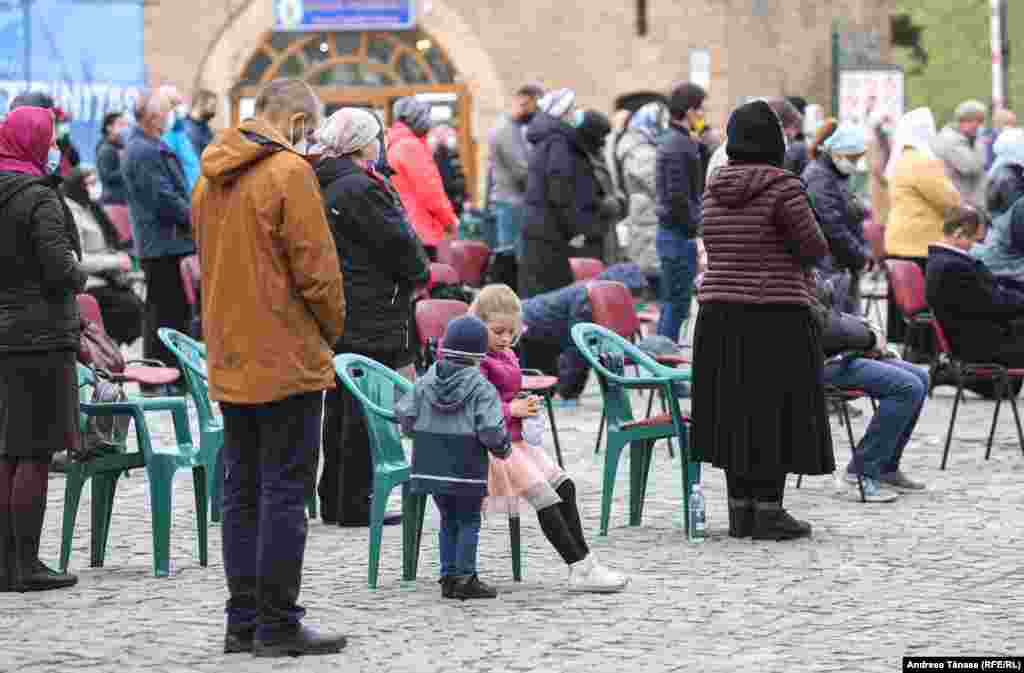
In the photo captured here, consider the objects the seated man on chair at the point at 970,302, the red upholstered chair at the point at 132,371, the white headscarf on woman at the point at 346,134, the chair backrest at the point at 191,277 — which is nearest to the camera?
the white headscarf on woman at the point at 346,134

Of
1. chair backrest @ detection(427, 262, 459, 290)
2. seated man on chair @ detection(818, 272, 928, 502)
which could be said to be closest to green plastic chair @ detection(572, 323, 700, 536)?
seated man on chair @ detection(818, 272, 928, 502)

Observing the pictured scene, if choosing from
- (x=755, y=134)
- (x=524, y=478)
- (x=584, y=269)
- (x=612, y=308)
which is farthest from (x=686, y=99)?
(x=524, y=478)

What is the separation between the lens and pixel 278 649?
280 inches

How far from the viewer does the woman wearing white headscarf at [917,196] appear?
16.1 metres

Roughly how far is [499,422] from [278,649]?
1.29 m

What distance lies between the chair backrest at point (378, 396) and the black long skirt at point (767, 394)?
139 centimetres

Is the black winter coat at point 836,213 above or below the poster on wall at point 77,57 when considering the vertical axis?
below

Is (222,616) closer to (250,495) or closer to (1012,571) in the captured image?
(250,495)

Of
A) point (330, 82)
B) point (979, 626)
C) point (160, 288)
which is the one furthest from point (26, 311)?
point (330, 82)

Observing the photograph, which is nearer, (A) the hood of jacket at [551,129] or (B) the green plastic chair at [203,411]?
(B) the green plastic chair at [203,411]

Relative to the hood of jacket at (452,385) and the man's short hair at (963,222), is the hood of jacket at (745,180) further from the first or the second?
the man's short hair at (963,222)

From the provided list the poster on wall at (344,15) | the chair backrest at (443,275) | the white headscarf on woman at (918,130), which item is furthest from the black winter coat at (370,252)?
the poster on wall at (344,15)

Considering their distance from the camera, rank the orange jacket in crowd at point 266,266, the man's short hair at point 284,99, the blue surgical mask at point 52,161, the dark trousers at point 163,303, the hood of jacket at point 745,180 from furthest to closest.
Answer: the dark trousers at point 163,303 < the hood of jacket at point 745,180 < the blue surgical mask at point 52,161 < the man's short hair at point 284,99 < the orange jacket in crowd at point 266,266

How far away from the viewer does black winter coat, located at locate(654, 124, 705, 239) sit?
1502cm
